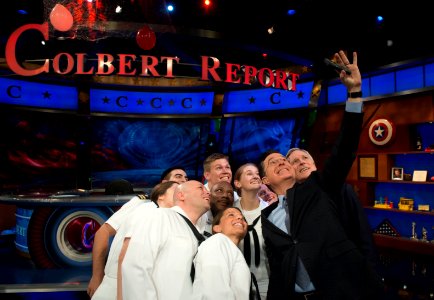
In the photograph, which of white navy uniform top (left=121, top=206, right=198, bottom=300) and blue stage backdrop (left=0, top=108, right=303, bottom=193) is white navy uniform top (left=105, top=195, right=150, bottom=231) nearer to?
white navy uniform top (left=121, top=206, right=198, bottom=300)

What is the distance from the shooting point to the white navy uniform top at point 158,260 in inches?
70.9

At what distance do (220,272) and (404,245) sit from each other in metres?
4.94

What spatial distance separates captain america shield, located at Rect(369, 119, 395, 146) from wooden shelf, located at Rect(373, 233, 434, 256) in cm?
155

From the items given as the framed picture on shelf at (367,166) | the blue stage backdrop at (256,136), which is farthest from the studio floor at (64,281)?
the blue stage backdrop at (256,136)

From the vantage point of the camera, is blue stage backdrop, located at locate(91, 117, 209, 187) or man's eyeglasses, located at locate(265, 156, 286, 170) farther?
blue stage backdrop, located at locate(91, 117, 209, 187)

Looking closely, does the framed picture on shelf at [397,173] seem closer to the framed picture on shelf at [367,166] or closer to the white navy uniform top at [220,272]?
the framed picture on shelf at [367,166]

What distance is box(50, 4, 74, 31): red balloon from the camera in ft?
12.2

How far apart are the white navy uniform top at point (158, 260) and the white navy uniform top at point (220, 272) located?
73mm

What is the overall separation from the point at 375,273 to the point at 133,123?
331 inches

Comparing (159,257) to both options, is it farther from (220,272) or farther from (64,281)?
(64,281)

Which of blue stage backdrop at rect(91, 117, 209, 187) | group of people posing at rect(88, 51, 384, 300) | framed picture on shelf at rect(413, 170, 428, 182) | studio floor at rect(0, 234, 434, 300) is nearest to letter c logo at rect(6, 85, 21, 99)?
blue stage backdrop at rect(91, 117, 209, 187)

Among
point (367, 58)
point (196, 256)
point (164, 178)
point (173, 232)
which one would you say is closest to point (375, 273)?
point (196, 256)

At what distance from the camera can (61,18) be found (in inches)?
149

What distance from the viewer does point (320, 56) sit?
23.2 feet
